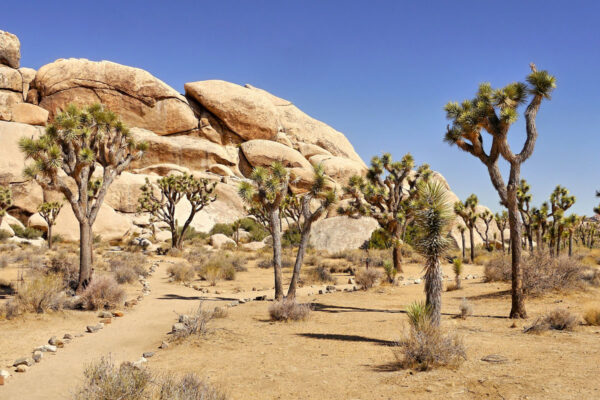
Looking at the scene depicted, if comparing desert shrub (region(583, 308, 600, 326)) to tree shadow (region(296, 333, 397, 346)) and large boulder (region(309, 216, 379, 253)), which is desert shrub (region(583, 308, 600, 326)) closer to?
tree shadow (region(296, 333, 397, 346))

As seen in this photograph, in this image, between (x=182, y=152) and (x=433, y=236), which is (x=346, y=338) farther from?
(x=182, y=152)

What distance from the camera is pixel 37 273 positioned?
17156 mm

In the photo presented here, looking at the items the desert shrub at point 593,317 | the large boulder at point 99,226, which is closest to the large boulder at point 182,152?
the large boulder at point 99,226

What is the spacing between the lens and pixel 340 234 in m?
39.9

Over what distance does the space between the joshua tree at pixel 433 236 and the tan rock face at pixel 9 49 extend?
58.2m

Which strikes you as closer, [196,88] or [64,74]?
[64,74]

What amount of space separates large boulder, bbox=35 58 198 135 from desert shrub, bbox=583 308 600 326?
52.2 meters

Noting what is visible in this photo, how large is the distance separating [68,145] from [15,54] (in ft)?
159

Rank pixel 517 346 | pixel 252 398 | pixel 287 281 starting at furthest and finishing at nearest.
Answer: pixel 287 281 < pixel 517 346 < pixel 252 398

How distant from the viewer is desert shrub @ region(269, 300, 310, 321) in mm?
11375

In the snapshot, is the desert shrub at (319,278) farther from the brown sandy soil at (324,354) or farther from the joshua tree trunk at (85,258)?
the joshua tree trunk at (85,258)

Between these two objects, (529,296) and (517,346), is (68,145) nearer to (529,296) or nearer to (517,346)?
(517,346)

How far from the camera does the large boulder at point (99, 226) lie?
37875mm

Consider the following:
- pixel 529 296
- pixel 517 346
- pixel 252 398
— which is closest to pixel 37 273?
pixel 252 398
